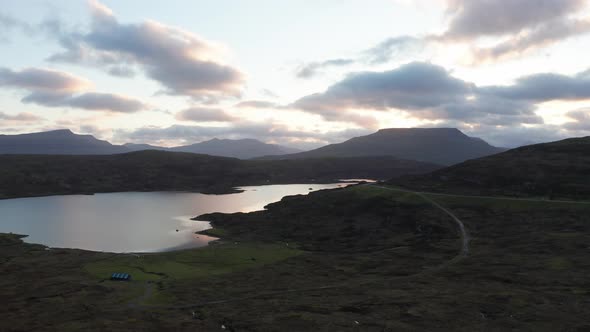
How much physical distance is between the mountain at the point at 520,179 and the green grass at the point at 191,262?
94.4 meters

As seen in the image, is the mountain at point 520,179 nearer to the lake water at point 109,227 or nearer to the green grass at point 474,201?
the green grass at point 474,201

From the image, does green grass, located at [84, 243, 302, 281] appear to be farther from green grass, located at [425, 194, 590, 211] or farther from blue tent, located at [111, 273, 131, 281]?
green grass, located at [425, 194, 590, 211]

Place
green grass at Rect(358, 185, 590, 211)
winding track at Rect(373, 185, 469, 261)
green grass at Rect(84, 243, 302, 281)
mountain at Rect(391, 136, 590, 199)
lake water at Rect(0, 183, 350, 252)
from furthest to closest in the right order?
mountain at Rect(391, 136, 590, 199) < green grass at Rect(358, 185, 590, 211) < lake water at Rect(0, 183, 350, 252) < winding track at Rect(373, 185, 469, 261) < green grass at Rect(84, 243, 302, 281)

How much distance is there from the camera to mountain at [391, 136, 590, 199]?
154 meters

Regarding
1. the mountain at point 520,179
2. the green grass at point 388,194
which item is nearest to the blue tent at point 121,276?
the green grass at point 388,194

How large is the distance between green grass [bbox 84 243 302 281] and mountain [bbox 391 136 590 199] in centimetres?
9444

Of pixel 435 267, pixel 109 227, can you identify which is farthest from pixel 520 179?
pixel 109 227

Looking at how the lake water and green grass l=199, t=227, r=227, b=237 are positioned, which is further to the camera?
green grass l=199, t=227, r=227, b=237

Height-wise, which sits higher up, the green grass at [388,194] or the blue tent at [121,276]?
the green grass at [388,194]

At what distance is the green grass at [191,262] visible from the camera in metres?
80.9

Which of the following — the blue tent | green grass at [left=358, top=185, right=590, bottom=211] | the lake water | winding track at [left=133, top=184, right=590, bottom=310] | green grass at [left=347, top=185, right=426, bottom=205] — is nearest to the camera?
winding track at [left=133, top=184, right=590, bottom=310]

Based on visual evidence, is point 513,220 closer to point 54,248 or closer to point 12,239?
point 54,248

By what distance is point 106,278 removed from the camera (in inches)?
3027

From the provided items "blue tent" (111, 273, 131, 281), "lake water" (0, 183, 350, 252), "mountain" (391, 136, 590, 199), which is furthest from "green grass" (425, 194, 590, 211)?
"blue tent" (111, 273, 131, 281)
